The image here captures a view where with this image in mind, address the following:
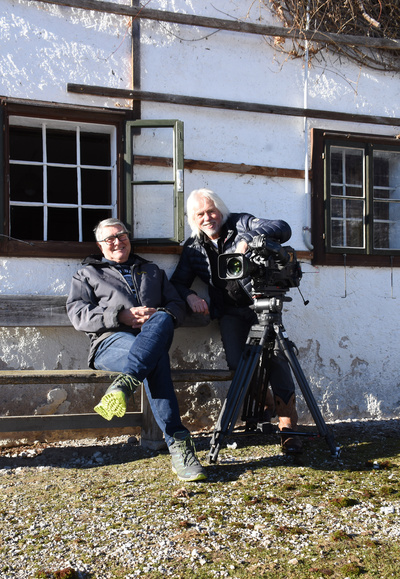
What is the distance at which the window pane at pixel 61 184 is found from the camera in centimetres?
810

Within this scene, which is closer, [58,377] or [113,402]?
[113,402]

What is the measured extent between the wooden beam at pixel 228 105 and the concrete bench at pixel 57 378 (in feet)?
4.95

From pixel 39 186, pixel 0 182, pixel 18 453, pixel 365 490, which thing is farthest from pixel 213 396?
pixel 39 186

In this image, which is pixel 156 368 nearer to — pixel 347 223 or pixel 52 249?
pixel 52 249

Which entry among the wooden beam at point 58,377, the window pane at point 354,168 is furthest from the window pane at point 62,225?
the wooden beam at point 58,377

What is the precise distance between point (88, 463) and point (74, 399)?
652mm

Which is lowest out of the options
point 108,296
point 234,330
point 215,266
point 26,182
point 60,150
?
point 234,330

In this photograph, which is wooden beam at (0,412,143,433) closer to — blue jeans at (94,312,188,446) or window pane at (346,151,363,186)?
blue jeans at (94,312,188,446)

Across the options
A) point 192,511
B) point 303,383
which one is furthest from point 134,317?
point 192,511

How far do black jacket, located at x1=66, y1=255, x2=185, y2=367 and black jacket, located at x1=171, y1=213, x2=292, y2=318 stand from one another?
222mm

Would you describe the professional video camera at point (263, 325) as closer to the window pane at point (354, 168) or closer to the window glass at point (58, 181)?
the window glass at point (58, 181)

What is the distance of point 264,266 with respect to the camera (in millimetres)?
3400

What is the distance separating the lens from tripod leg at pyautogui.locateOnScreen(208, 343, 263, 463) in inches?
129

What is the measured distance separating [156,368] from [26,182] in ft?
18.4
